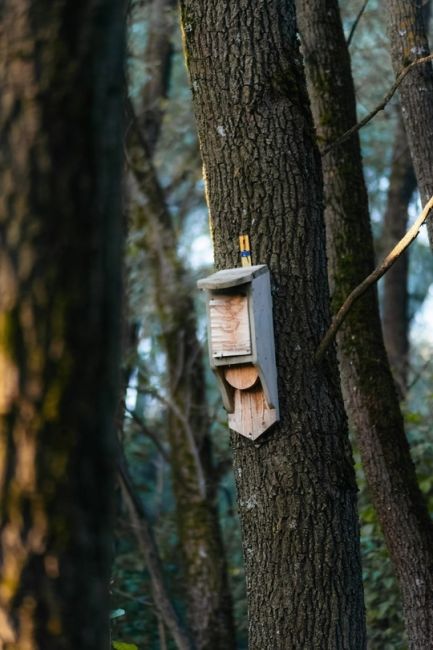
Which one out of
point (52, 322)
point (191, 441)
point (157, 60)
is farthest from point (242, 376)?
point (157, 60)

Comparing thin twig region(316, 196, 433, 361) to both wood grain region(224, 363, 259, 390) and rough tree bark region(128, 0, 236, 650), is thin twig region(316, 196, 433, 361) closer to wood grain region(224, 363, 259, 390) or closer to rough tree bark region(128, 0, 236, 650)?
wood grain region(224, 363, 259, 390)

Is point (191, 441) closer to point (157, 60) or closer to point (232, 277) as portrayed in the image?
point (157, 60)

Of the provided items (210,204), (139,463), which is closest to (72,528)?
(210,204)

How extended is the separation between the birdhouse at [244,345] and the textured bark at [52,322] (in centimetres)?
178

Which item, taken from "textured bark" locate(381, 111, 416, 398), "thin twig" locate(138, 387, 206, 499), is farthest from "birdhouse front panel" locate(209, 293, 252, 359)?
"textured bark" locate(381, 111, 416, 398)

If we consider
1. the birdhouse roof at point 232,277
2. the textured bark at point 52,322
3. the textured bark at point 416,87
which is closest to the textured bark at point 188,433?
the textured bark at point 416,87

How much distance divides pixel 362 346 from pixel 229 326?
71.1 inches

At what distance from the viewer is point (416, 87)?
5383mm

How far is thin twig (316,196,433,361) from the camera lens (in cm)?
356

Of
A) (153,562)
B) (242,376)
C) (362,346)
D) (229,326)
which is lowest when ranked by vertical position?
(153,562)

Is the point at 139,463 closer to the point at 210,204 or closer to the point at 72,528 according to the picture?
the point at 210,204

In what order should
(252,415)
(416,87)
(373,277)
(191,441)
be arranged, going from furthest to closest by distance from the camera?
(191,441)
(416,87)
(252,415)
(373,277)

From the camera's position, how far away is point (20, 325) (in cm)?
184

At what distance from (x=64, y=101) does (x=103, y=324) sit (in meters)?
0.42
